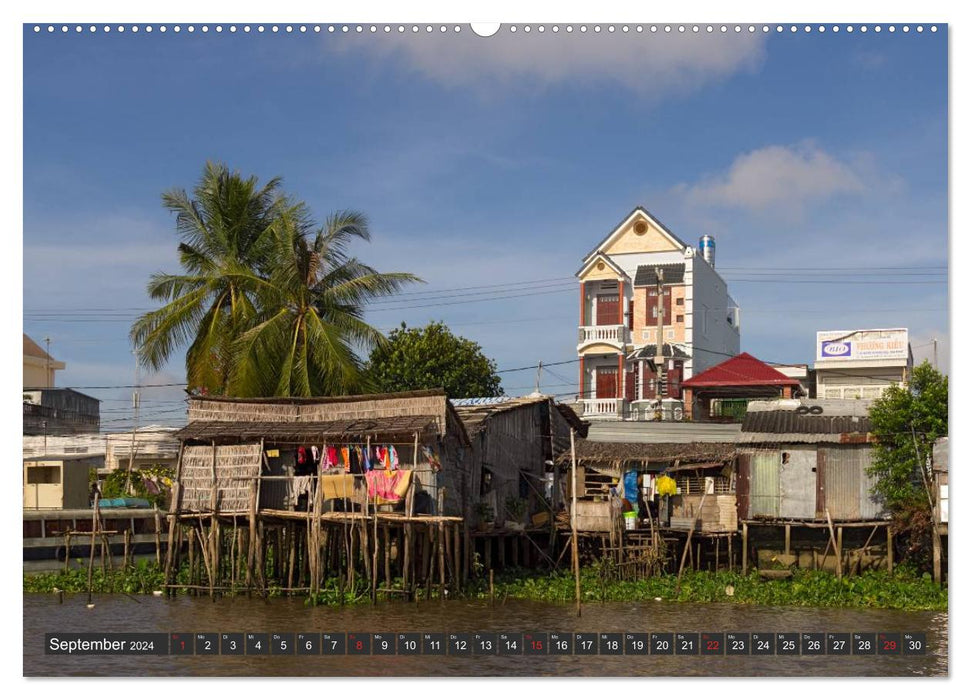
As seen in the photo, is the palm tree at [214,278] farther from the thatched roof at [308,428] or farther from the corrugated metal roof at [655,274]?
the corrugated metal roof at [655,274]

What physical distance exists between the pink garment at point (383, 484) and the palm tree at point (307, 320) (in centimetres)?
386

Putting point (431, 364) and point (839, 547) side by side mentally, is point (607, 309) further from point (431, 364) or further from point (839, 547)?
point (839, 547)

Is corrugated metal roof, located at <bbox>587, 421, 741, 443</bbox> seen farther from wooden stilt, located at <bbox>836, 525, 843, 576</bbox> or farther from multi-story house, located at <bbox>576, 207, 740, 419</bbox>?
wooden stilt, located at <bbox>836, 525, 843, 576</bbox>

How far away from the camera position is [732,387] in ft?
117

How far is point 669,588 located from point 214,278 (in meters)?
12.5

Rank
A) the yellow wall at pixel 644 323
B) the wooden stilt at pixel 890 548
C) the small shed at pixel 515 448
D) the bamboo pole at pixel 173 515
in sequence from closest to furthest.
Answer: the bamboo pole at pixel 173 515
the wooden stilt at pixel 890 548
the small shed at pixel 515 448
the yellow wall at pixel 644 323

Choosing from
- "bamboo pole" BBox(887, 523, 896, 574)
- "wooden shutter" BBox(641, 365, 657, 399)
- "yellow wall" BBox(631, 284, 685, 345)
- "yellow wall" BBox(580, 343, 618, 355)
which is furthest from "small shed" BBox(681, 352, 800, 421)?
"bamboo pole" BBox(887, 523, 896, 574)

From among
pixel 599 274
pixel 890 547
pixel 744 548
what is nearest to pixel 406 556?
pixel 744 548

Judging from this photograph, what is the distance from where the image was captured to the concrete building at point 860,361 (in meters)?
32.4

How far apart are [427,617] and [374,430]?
396cm

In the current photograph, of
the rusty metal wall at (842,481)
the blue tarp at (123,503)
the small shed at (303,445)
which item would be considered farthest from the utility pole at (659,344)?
the blue tarp at (123,503)

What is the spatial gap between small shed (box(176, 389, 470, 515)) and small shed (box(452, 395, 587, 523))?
99.1 inches

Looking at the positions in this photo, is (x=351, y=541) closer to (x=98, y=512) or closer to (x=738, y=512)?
(x=98, y=512)
